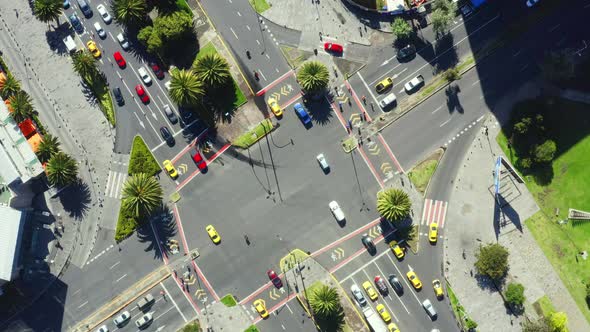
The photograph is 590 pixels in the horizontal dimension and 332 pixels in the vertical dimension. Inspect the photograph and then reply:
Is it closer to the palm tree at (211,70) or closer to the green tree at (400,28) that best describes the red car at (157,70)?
the palm tree at (211,70)

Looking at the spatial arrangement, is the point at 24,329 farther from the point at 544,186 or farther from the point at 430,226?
the point at 544,186

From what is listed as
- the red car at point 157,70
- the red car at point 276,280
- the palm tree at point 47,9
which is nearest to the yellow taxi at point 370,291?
the red car at point 276,280

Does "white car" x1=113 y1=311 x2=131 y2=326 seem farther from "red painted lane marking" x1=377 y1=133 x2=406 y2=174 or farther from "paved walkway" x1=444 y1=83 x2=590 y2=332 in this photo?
"paved walkway" x1=444 y1=83 x2=590 y2=332

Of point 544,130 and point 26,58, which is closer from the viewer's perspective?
point 544,130

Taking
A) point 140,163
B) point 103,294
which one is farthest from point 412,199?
point 103,294

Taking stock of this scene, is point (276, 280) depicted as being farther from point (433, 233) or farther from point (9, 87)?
point (9, 87)
